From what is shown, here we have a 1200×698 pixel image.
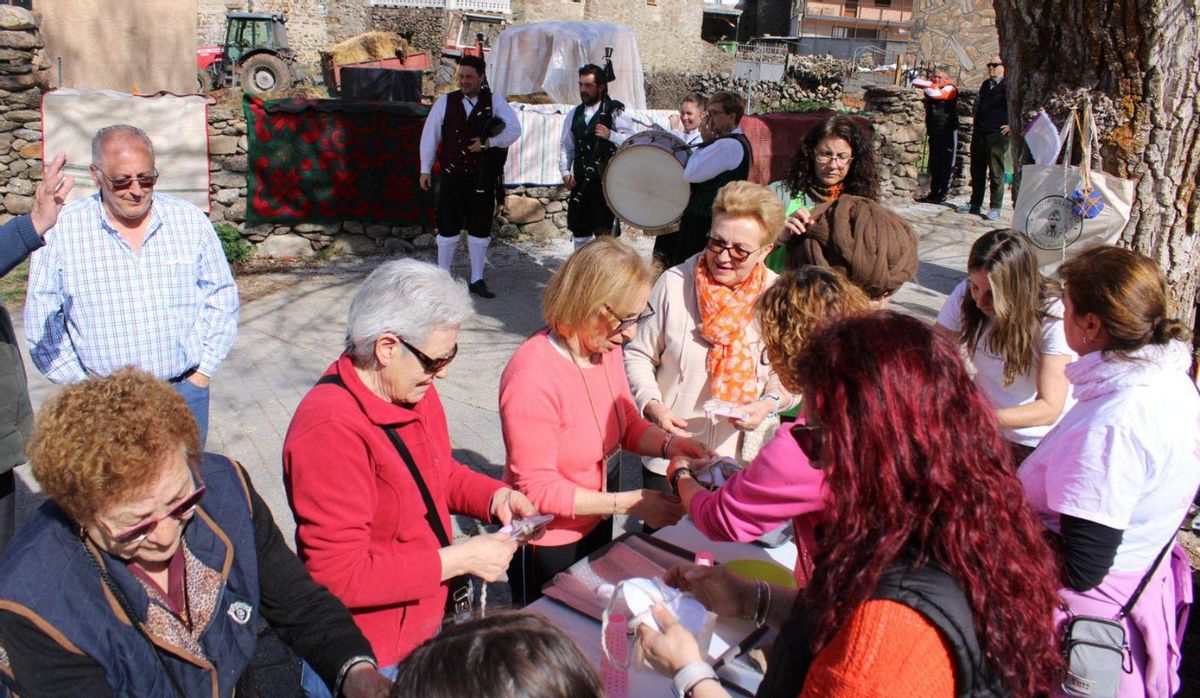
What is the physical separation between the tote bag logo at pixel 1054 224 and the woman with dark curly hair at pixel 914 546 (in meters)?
2.84

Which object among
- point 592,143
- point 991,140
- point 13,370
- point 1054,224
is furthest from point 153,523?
point 991,140

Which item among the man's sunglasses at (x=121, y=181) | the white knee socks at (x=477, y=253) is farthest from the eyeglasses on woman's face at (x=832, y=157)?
the white knee socks at (x=477, y=253)

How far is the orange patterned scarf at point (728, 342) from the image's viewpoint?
3.21 metres

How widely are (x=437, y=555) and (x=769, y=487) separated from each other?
0.83 metres

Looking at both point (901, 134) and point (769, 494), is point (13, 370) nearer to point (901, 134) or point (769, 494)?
point (769, 494)

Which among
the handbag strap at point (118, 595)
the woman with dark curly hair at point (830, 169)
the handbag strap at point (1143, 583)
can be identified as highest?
the woman with dark curly hair at point (830, 169)

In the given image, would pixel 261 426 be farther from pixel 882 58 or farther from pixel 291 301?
pixel 882 58

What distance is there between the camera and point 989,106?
11.1 metres

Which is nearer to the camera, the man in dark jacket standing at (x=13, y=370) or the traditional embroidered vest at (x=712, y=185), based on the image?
the man in dark jacket standing at (x=13, y=370)

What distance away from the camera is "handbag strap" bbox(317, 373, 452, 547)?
206 centimetres

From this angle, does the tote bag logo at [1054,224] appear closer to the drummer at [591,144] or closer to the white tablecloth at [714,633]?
the white tablecloth at [714,633]

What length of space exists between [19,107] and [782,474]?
843cm

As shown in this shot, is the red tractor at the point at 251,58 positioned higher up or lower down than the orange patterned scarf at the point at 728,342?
higher up

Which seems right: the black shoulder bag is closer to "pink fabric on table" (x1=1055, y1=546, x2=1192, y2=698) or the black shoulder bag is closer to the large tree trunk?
→ "pink fabric on table" (x1=1055, y1=546, x2=1192, y2=698)
